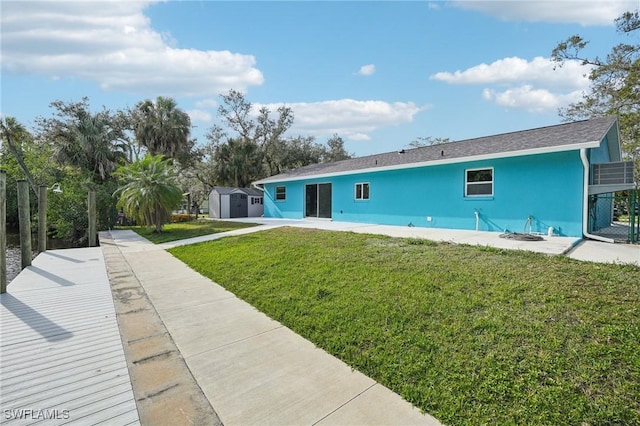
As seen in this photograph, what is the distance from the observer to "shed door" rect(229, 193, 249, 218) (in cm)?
2191

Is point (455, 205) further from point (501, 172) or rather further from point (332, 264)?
point (332, 264)

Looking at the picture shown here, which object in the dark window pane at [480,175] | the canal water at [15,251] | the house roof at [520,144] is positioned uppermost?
the house roof at [520,144]

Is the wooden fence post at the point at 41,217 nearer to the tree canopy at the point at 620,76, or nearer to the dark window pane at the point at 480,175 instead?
the dark window pane at the point at 480,175

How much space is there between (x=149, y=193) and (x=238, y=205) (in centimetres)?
948

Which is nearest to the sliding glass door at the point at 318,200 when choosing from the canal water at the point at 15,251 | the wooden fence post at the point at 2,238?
the canal water at the point at 15,251

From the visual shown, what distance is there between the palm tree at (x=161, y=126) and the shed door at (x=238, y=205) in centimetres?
676

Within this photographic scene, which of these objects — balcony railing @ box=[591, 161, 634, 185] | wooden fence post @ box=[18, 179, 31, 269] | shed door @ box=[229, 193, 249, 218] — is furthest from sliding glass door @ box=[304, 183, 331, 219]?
wooden fence post @ box=[18, 179, 31, 269]

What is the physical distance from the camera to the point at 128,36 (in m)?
9.14

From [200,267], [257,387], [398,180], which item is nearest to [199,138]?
[398,180]

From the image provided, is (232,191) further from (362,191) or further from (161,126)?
(362,191)

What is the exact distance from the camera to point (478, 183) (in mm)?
10555

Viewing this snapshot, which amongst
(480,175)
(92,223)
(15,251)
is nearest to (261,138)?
(92,223)

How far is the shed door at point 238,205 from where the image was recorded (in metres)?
21.9

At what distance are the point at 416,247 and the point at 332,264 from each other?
7.73 feet
